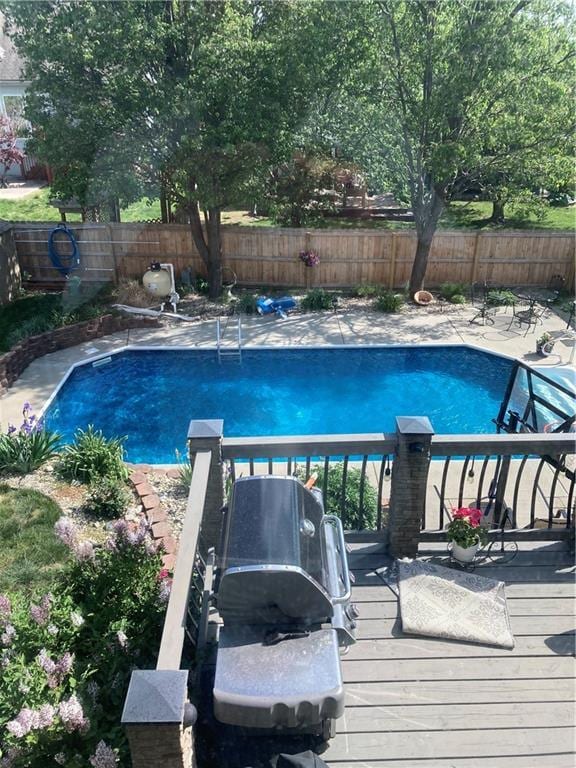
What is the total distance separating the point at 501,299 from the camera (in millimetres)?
15414

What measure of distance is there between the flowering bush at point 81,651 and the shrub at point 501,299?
12648mm

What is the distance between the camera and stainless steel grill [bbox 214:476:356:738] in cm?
313

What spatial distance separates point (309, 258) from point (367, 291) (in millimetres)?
1879

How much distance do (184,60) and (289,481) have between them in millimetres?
12172

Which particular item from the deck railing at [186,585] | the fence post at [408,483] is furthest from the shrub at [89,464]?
the fence post at [408,483]

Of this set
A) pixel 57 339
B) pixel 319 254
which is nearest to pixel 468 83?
pixel 319 254

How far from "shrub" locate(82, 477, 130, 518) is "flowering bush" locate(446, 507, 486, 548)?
4336mm

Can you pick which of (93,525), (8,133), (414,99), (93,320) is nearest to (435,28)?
(414,99)

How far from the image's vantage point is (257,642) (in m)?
3.45

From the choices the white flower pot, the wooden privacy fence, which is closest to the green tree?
the wooden privacy fence

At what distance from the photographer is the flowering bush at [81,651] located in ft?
11.6

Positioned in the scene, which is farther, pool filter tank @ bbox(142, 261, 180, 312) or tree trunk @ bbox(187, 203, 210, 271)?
pool filter tank @ bbox(142, 261, 180, 312)

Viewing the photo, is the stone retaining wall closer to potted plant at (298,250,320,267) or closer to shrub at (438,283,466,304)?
potted plant at (298,250,320,267)

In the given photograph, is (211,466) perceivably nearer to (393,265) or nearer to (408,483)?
(408,483)
